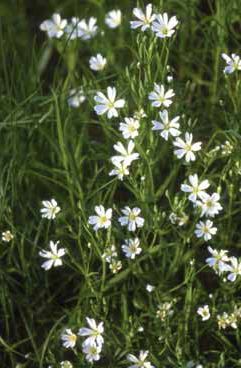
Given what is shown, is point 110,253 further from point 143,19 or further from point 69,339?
point 143,19

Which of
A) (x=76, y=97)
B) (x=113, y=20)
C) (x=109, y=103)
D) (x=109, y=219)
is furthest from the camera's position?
(x=113, y=20)

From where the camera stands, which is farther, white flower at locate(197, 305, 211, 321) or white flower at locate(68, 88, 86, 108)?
white flower at locate(68, 88, 86, 108)

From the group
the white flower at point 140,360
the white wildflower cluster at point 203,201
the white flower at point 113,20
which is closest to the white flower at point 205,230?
the white wildflower cluster at point 203,201

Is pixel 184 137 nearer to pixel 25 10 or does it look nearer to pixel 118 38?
pixel 118 38

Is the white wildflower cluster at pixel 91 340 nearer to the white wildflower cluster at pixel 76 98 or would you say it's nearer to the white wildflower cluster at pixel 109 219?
the white wildflower cluster at pixel 109 219

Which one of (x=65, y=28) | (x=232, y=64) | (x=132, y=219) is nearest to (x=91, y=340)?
(x=132, y=219)

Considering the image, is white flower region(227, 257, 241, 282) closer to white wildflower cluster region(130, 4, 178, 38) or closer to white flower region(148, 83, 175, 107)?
white flower region(148, 83, 175, 107)

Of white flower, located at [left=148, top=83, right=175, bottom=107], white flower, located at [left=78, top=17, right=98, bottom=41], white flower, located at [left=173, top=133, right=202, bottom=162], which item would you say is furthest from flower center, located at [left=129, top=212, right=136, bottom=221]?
white flower, located at [left=78, top=17, right=98, bottom=41]
